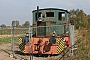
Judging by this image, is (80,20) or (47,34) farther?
(80,20)

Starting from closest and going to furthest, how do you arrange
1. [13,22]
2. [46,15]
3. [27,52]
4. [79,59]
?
[79,59] → [13,22] → [27,52] → [46,15]

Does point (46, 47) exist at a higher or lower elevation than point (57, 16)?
lower

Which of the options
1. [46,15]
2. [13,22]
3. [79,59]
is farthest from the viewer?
[46,15]

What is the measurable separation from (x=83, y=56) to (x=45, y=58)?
9.63 ft

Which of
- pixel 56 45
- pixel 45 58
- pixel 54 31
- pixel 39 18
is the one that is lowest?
pixel 45 58

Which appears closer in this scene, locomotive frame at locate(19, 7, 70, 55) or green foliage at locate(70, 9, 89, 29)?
locomotive frame at locate(19, 7, 70, 55)

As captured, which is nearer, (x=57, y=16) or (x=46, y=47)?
(x=46, y=47)

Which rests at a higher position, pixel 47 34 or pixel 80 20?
pixel 80 20

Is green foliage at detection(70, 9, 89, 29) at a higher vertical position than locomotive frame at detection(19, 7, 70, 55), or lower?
higher

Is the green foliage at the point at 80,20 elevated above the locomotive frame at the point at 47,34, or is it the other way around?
the green foliage at the point at 80,20

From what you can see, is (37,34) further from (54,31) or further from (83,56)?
(83,56)

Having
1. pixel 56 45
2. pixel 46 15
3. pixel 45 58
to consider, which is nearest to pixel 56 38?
pixel 56 45

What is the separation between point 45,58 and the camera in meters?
11.6

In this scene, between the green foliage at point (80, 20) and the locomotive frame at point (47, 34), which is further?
the green foliage at point (80, 20)
